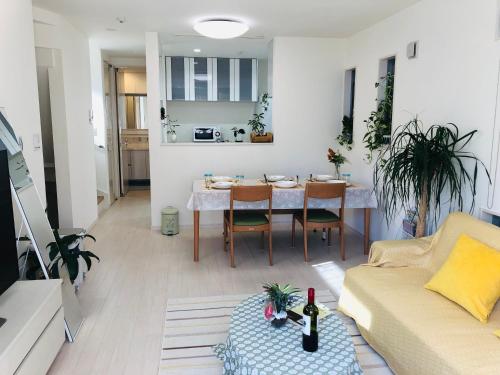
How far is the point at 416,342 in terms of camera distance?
2.05 meters

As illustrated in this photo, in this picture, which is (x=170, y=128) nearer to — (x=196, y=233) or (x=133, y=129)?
(x=133, y=129)

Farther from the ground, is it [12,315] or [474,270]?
[474,270]

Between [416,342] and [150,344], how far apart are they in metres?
1.63

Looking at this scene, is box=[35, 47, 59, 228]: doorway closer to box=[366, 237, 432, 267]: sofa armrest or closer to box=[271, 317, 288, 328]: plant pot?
box=[271, 317, 288, 328]: plant pot

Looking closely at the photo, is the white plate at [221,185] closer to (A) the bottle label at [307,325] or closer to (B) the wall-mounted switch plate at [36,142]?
(B) the wall-mounted switch plate at [36,142]

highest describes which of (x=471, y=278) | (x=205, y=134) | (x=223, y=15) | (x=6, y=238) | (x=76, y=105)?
(x=223, y=15)

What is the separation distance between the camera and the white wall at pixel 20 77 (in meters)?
2.77

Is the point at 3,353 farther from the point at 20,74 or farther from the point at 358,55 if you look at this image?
the point at 358,55

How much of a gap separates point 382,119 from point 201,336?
3005 millimetres

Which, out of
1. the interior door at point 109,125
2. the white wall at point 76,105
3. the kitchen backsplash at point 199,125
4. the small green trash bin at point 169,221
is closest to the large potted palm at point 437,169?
the small green trash bin at point 169,221

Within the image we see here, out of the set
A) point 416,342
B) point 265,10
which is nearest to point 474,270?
point 416,342

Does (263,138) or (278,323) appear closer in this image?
(278,323)

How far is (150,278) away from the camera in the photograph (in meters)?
3.69

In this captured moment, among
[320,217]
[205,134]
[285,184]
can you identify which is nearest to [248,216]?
[285,184]
